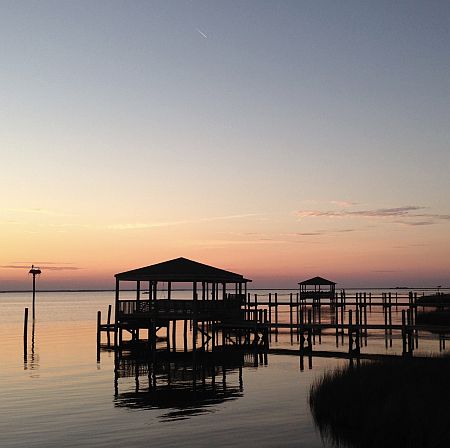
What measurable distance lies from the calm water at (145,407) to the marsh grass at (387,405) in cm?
79

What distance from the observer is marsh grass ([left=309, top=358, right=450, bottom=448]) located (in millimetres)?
16484

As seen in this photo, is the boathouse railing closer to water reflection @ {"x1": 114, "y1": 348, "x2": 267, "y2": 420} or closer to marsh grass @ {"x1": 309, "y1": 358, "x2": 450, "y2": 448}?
water reflection @ {"x1": 114, "y1": 348, "x2": 267, "y2": 420}

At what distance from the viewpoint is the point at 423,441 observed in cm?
1612

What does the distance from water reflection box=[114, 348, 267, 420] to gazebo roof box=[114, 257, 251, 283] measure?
4669 mm

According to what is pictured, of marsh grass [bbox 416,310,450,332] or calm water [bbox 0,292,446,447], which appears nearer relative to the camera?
calm water [bbox 0,292,446,447]

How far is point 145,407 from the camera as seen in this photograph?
2384cm

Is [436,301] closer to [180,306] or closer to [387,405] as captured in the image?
[180,306]

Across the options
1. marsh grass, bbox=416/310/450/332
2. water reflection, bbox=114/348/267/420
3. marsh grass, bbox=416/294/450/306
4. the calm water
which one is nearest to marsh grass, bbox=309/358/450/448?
the calm water

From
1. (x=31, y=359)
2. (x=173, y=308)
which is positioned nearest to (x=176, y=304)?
(x=173, y=308)

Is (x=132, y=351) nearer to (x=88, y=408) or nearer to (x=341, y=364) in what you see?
(x=341, y=364)

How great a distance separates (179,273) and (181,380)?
967cm

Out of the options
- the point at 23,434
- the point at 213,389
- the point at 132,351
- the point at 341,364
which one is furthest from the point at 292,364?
the point at 23,434

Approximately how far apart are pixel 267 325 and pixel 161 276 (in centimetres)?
726

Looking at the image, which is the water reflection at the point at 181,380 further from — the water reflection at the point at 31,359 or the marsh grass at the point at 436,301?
the marsh grass at the point at 436,301
